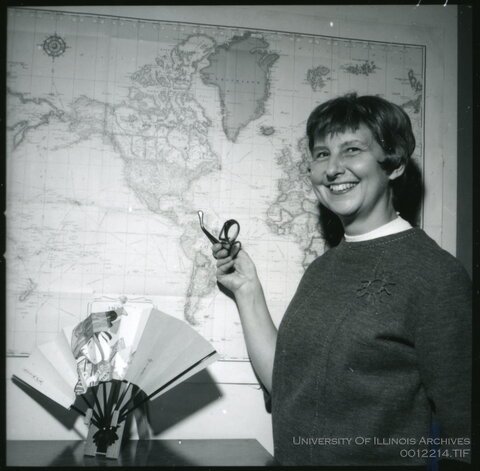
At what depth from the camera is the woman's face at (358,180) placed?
1126 mm

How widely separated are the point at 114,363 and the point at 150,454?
0.30m

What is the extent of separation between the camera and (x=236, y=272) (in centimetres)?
139

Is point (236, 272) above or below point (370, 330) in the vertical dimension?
above

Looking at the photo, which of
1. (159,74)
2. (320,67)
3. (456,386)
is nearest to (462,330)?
(456,386)

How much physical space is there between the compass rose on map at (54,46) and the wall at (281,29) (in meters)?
0.12

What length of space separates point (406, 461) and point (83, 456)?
0.89 m

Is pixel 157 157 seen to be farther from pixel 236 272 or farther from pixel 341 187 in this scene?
pixel 341 187

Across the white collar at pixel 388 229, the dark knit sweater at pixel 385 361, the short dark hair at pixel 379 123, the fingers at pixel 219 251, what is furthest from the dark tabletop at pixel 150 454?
the short dark hair at pixel 379 123

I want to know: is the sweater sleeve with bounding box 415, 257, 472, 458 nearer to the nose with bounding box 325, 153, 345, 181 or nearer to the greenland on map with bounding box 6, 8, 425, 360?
the nose with bounding box 325, 153, 345, 181

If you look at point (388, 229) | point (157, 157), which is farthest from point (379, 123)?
point (157, 157)

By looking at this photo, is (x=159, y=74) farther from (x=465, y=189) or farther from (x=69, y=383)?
(x=465, y=189)

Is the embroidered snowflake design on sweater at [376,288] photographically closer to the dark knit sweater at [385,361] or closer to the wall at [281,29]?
the dark knit sweater at [385,361]

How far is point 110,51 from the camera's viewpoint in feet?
4.60

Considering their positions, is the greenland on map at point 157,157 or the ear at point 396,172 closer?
the ear at point 396,172
